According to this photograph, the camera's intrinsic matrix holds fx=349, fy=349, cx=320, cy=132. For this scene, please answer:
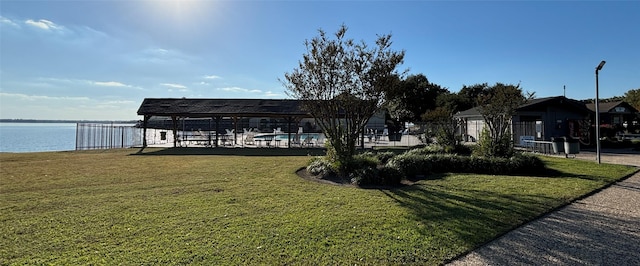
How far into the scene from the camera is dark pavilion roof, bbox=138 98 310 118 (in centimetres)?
2059

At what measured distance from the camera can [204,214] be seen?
5.21 metres

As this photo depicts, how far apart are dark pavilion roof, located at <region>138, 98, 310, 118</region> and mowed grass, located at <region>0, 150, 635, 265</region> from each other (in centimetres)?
1206

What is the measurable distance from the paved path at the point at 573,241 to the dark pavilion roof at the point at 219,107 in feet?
51.9

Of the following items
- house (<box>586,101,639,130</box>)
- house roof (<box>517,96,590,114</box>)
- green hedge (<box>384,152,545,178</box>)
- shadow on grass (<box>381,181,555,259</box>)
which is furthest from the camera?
house (<box>586,101,639,130</box>)

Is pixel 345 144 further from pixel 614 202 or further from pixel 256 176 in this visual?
pixel 614 202

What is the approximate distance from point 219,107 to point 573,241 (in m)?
20.0

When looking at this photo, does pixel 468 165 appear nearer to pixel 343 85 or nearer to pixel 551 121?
pixel 343 85

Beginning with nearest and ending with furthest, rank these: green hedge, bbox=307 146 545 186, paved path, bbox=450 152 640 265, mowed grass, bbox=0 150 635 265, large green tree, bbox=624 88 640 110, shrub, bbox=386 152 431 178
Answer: paved path, bbox=450 152 640 265 → mowed grass, bbox=0 150 635 265 → green hedge, bbox=307 146 545 186 → shrub, bbox=386 152 431 178 → large green tree, bbox=624 88 640 110

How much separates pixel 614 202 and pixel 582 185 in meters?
1.50

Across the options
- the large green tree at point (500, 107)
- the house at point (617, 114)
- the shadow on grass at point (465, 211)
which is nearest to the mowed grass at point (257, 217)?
the shadow on grass at point (465, 211)

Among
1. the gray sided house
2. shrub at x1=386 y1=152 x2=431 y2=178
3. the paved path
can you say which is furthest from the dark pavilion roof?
the paved path

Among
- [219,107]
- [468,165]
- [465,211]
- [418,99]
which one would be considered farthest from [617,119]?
[465,211]

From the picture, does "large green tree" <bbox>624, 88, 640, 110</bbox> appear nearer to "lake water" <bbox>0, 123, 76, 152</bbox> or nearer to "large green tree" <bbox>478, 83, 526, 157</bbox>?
"large green tree" <bbox>478, 83, 526, 157</bbox>

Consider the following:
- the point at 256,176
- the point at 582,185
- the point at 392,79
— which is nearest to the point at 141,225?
the point at 256,176
